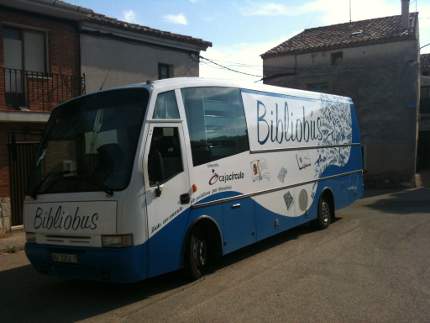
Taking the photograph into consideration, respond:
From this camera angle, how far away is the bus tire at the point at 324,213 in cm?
1138

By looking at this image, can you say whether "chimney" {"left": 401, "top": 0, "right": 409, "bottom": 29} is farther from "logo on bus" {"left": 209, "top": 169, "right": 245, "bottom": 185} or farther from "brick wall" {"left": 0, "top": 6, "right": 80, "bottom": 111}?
"logo on bus" {"left": 209, "top": 169, "right": 245, "bottom": 185}

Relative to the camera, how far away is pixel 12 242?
11406mm

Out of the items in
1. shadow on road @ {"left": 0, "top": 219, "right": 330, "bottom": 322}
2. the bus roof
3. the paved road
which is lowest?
shadow on road @ {"left": 0, "top": 219, "right": 330, "bottom": 322}

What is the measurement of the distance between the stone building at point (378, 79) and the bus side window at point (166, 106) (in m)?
19.4

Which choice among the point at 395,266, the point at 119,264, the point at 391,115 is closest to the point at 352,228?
the point at 395,266

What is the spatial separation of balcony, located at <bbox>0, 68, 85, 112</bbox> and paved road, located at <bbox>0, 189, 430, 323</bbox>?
4796mm

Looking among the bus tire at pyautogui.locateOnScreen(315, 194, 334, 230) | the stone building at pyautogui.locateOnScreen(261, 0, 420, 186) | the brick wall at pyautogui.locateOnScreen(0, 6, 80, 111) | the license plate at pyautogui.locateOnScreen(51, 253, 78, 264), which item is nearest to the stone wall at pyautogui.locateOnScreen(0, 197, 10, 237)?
the brick wall at pyautogui.locateOnScreen(0, 6, 80, 111)

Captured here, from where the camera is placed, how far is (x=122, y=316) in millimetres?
5906

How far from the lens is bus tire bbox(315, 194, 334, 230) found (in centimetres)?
1138

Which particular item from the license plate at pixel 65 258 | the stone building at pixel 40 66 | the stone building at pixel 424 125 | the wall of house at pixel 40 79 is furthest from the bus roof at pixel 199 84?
the stone building at pixel 424 125

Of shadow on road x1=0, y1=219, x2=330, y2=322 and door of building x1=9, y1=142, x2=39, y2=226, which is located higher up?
door of building x1=9, y1=142, x2=39, y2=226

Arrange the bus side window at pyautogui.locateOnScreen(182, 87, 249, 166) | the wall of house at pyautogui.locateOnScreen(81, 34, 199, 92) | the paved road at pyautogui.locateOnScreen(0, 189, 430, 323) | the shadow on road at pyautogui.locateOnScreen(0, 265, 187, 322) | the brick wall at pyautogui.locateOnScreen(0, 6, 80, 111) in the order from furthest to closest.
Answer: the wall of house at pyautogui.locateOnScreen(81, 34, 199, 92) → the brick wall at pyautogui.locateOnScreen(0, 6, 80, 111) → the bus side window at pyautogui.locateOnScreen(182, 87, 249, 166) → the shadow on road at pyautogui.locateOnScreen(0, 265, 187, 322) → the paved road at pyautogui.locateOnScreen(0, 189, 430, 323)

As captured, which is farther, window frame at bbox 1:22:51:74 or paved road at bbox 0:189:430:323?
window frame at bbox 1:22:51:74

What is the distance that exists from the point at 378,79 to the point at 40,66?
18.1 meters
